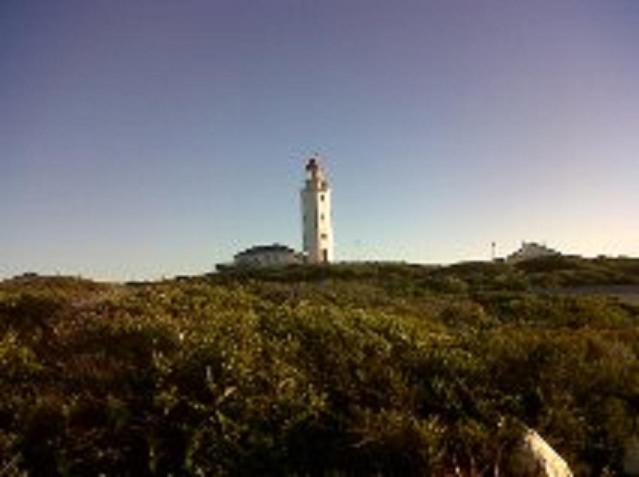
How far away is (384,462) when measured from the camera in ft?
35.3

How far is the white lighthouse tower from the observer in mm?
94312

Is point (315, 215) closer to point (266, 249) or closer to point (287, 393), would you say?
point (266, 249)

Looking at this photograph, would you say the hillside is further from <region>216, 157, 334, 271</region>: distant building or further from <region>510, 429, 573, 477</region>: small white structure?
<region>216, 157, 334, 271</region>: distant building

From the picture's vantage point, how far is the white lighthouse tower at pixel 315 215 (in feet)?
309

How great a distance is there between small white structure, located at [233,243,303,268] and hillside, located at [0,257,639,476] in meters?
93.6

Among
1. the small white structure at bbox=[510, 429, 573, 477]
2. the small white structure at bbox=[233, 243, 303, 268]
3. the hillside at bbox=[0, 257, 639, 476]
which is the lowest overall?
the small white structure at bbox=[510, 429, 573, 477]

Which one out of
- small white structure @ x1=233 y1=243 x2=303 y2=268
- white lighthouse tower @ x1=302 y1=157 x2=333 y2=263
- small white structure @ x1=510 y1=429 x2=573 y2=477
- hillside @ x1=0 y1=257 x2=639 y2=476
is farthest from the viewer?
small white structure @ x1=233 y1=243 x2=303 y2=268

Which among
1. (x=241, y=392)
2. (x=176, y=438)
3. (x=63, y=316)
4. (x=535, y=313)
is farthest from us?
(x=535, y=313)

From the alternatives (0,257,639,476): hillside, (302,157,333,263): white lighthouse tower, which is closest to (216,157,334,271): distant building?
(302,157,333,263): white lighthouse tower

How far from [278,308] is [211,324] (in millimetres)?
2671

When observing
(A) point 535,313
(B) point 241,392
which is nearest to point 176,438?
(B) point 241,392

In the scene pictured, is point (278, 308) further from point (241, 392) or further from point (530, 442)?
point (530, 442)

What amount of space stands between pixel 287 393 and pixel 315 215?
271 ft

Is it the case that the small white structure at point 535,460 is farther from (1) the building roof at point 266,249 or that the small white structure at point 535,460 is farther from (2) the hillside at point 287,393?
(1) the building roof at point 266,249
